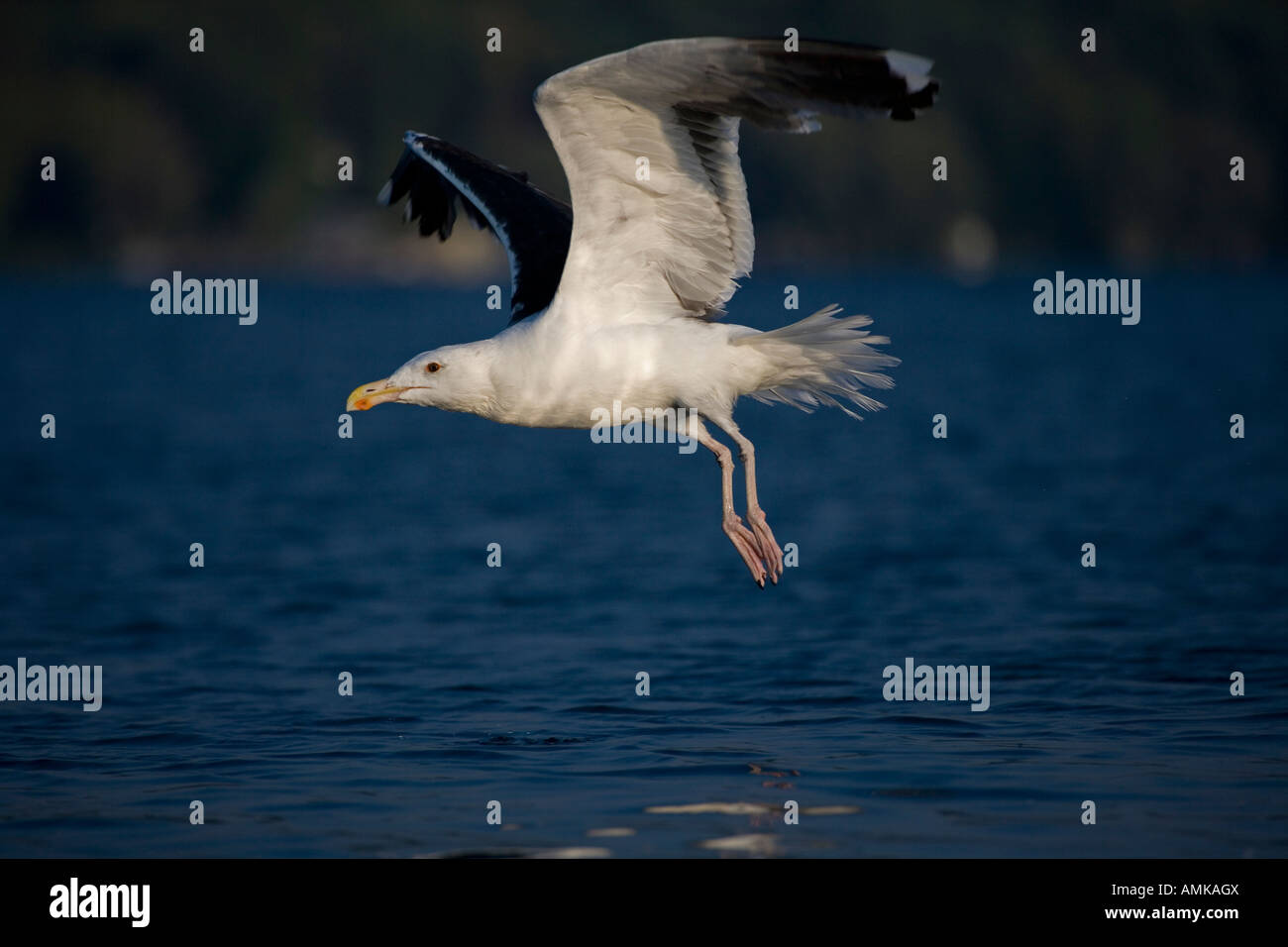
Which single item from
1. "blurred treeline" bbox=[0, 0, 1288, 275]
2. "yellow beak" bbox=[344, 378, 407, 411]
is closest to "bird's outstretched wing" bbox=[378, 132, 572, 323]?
"yellow beak" bbox=[344, 378, 407, 411]

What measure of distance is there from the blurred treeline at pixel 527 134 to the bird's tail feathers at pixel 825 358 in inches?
4473

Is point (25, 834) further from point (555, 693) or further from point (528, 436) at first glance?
point (528, 436)

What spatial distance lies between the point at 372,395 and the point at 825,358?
2.81 meters

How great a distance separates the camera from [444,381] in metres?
11.7

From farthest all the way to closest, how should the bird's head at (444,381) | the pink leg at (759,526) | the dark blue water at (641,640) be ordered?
the pink leg at (759,526) → the bird's head at (444,381) → the dark blue water at (641,640)

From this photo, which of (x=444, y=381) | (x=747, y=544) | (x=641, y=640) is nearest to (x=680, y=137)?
(x=444, y=381)

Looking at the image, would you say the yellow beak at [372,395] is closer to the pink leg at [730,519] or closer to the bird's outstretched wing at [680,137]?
the bird's outstretched wing at [680,137]

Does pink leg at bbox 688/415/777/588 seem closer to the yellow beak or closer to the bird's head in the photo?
the bird's head

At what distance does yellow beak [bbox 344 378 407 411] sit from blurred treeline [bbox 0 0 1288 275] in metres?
114

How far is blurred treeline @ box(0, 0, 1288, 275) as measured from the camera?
13975 cm

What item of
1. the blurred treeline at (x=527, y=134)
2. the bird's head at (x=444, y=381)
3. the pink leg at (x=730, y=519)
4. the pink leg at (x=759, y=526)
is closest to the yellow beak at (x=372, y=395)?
the bird's head at (x=444, y=381)

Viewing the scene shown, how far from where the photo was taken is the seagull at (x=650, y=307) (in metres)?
10.5

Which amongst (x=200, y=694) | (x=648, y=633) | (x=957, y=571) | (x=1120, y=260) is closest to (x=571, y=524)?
(x=957, y=571)

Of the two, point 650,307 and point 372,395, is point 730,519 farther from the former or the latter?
point 372,395
